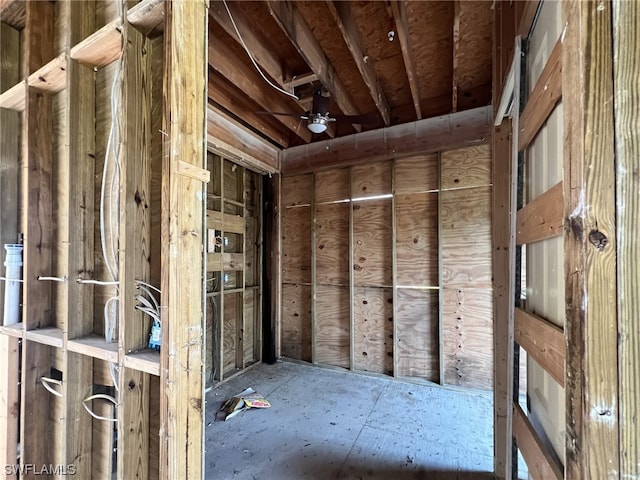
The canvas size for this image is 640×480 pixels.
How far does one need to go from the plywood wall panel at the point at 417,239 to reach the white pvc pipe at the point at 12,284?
300 cm

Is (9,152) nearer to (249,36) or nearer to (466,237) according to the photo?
(249,36)

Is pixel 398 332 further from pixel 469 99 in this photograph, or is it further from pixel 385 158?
pixel 469 99

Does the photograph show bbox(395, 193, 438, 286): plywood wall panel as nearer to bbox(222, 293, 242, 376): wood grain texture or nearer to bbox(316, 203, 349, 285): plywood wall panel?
bbox(316, 203, 349, 285): plywood wall panel

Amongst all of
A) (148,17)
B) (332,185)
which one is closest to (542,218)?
(148,17)

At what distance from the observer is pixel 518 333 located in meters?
1.13

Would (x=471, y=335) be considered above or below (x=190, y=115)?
below

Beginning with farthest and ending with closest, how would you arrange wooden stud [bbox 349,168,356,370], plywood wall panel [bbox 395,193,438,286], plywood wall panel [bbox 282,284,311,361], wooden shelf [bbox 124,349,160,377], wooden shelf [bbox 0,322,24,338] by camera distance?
plywood wall panel [bbox 282,284,311,361] → wooden stud [bbox 349,168,356,370] → plywood wall panel [bbox 395,193,438,286] → wooden shelf [bbox 0,322,24,338] → wooden shelf [bbox 124,349,160,377]

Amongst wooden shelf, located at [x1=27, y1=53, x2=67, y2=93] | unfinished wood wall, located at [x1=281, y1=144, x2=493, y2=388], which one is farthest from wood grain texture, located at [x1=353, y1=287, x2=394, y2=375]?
wooden shelf, located at [x1=27, y1=53, x2=67, y2=93]

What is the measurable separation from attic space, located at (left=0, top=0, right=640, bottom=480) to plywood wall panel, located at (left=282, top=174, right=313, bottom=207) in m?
0.55

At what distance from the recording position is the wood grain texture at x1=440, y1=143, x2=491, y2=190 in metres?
2.90

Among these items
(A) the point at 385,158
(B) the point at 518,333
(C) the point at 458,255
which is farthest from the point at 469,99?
(B) the point at 518,333

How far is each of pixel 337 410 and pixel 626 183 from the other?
8.75ft

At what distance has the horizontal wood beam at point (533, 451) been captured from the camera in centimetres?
81

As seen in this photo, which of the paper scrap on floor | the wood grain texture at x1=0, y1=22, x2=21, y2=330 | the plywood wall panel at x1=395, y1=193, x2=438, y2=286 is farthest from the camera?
the plywood wall panel at x1=395, y1=193, x2=438, y2=286
